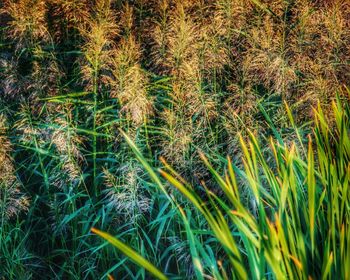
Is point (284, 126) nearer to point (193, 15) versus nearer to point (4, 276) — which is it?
point (193, 15)

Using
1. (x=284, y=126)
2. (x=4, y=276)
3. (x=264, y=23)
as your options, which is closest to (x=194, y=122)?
(x=284, y=126)

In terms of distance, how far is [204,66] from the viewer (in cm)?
345

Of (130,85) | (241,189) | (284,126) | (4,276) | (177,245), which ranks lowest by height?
(4,276)

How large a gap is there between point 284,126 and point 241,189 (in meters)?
0.51

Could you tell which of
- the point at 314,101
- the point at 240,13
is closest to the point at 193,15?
the point at 240,13

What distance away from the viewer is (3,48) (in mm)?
3910

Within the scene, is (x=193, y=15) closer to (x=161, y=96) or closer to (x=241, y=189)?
(x=161, y=96)

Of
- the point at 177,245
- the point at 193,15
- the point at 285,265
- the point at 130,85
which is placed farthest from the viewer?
the point at 193,15

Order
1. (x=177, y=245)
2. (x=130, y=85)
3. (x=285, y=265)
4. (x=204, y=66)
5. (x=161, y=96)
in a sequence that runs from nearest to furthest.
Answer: (x=285, y=265)
(x=177, y=245)
(x=130, y=85)
(x=204, y=66)
(x=161, y=96)

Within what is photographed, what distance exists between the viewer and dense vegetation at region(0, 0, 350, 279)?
2.94 meters

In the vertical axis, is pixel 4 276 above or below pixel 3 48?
below

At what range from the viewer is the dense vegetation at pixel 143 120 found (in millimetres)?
2943

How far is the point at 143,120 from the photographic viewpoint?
331 centimetres

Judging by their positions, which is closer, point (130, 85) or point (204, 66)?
point (130, 85)
